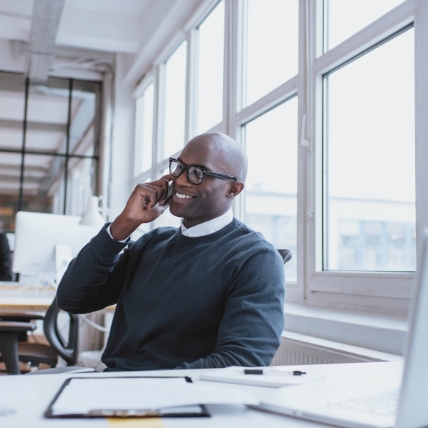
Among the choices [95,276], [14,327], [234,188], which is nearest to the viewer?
[95,276]

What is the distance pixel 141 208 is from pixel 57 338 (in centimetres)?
135

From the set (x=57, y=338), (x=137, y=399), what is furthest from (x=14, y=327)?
(x=137, y=399)

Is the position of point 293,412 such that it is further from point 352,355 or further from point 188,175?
point 352,355

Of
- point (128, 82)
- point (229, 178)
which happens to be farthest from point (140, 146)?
point (229, 178)

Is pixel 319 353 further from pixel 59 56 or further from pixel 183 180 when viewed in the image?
pixel 59 56

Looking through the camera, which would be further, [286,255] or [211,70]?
[211,70]

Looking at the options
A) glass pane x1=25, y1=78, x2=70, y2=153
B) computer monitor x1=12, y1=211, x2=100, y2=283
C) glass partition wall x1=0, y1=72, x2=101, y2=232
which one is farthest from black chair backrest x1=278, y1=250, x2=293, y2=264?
glass pane x1=25, y1=78, x2=70, y2=153

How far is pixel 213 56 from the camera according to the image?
4.55m

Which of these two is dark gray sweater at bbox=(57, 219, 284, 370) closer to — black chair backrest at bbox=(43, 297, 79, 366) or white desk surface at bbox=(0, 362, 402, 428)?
white desk surface at bbox=(0, 362, 402, 428)

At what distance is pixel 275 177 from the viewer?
3.48 metres

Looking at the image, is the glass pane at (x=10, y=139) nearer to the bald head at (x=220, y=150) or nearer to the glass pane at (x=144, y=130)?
the glass pane at (x=144, y=130)

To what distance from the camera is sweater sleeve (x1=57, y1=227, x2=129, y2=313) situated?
5.56 ft

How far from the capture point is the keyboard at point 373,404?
0.79 metres

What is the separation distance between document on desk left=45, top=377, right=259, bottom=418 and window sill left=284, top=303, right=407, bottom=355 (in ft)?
3.73
